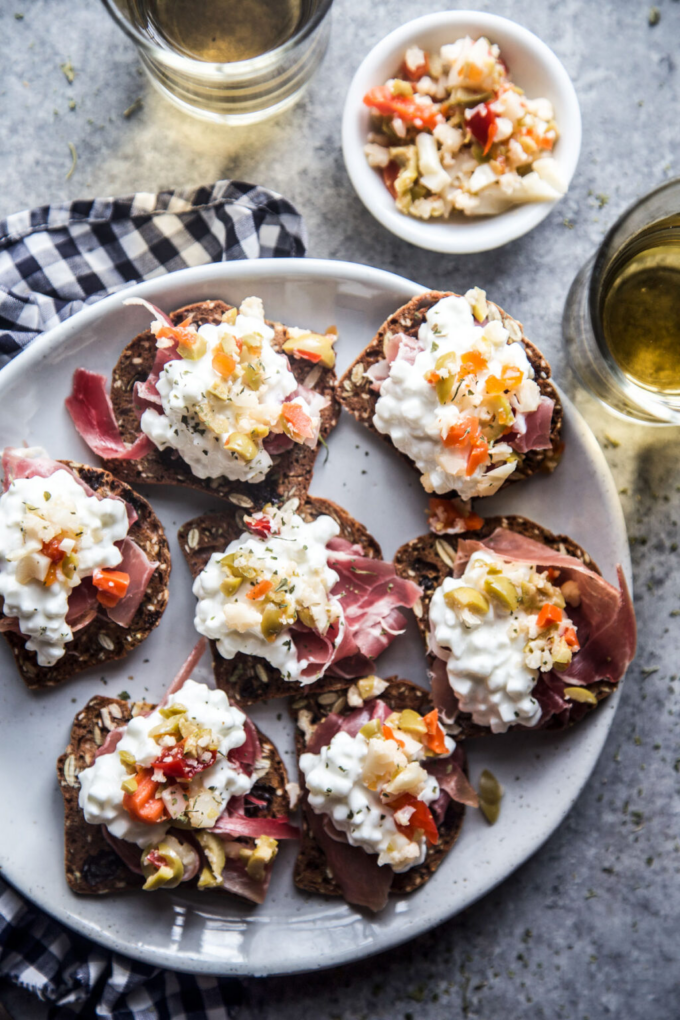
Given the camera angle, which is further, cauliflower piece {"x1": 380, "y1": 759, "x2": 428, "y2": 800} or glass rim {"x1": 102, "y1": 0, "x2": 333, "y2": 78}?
cauliflower piece {"x1": 380, "y1": 759, "x2": 428, "y2": 800}

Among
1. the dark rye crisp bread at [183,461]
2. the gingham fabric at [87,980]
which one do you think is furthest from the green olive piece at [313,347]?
the gingham fabric at [87,980]

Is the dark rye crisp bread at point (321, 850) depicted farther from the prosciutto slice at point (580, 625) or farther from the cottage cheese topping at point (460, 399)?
the cottage cheese topping at point (460, 399)

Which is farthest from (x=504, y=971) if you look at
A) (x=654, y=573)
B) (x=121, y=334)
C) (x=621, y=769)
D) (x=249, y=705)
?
(x=121, y=334)

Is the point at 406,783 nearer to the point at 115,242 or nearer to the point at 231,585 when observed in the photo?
the point at 231,585

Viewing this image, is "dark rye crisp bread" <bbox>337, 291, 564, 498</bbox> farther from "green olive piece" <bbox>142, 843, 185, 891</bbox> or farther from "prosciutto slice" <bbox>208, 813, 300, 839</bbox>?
"green olive piece" <bbox>142, 843, 185, 891</bbox>

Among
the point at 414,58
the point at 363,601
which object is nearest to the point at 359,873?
the point at 363,601

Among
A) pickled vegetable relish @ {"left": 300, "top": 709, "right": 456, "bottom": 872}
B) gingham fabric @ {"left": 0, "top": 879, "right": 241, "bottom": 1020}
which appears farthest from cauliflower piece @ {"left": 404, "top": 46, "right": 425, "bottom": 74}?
gingham fabric @ {"left": 0, "top": 879, "right": 241, "bottom": 1020}

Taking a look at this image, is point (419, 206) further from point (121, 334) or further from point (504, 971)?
point (504, 971)
